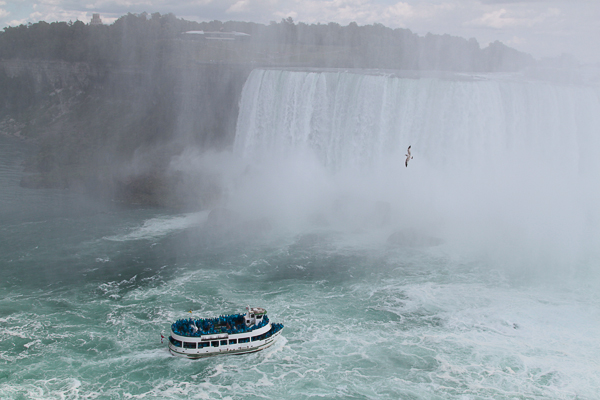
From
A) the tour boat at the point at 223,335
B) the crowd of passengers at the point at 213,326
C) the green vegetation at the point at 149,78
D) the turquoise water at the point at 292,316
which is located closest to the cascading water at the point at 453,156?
the turquoise water at the point at 292,316

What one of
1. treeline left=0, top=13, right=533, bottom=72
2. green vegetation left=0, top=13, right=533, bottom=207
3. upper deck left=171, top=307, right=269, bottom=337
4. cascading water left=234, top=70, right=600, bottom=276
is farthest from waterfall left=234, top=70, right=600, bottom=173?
upper deck left=171, top=307, right=269, bottom=337

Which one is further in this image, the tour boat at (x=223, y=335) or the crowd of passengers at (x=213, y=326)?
the crowd of passengers at (x=213, y=326)

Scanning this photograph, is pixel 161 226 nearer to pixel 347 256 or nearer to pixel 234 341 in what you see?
pixel 347 256

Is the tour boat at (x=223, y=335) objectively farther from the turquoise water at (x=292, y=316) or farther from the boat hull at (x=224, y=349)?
the turquoise water at (x=292, y=316)

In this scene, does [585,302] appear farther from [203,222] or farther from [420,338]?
[203,222]

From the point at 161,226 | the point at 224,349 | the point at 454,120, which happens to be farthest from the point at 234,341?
the point at 454,120

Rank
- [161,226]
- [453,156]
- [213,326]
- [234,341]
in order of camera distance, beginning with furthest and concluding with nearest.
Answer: [453,156]
[161,226]
[213,326]
[234,341]

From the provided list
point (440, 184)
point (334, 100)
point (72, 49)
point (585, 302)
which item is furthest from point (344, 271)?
point (72, 49)
